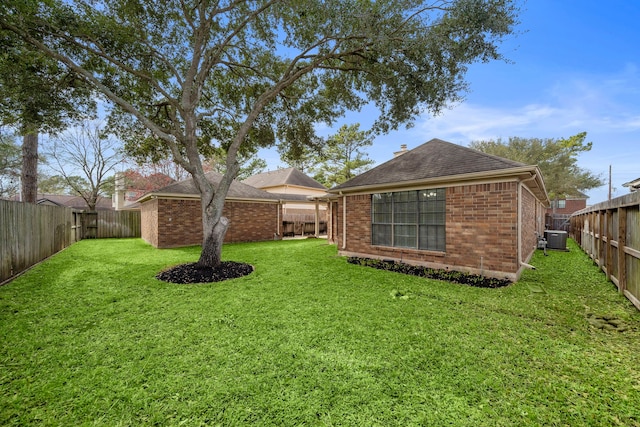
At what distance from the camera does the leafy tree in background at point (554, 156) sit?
25812 millimetres

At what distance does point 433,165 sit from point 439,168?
1.34 ft

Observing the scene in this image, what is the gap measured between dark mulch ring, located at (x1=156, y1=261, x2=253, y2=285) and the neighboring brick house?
13.9 ft

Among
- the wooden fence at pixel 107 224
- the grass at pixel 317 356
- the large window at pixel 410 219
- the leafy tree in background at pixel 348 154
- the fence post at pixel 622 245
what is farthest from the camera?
the leafy tree in background at pixel 348 154

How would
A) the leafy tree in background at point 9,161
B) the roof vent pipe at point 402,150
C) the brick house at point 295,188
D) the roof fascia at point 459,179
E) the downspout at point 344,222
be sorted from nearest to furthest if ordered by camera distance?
the roof fascia at point 459,179
the downspout at point 344,222
the roof vent pipe at point 402,150
the leafy tree in background at point 9,161
the brick house at point 295,188

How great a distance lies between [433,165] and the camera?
7.82m

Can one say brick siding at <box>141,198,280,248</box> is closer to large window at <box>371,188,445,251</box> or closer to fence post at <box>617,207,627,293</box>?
large window at <box>371,188,445,251</box>

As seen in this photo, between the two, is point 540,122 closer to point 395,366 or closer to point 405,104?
point 405,104

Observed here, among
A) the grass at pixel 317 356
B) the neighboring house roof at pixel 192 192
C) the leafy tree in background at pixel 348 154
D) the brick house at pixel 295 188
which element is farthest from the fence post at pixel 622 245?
the leafy tree in background at pixel 348 154

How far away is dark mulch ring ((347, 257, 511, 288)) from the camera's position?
598cm

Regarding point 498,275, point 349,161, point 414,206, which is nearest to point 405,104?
point 414,206

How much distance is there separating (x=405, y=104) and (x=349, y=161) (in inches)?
666

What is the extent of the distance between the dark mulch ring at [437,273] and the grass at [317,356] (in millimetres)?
476

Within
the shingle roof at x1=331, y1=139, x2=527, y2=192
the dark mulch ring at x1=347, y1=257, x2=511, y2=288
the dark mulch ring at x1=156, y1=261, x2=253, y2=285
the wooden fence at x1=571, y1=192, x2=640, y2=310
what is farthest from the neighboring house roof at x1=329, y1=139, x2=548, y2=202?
the dark mulch ring at x1=156, y1=261, x2=253, y2=285

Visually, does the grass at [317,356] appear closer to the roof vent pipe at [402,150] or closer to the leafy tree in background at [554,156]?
the roof vent pipe at [402,150]
